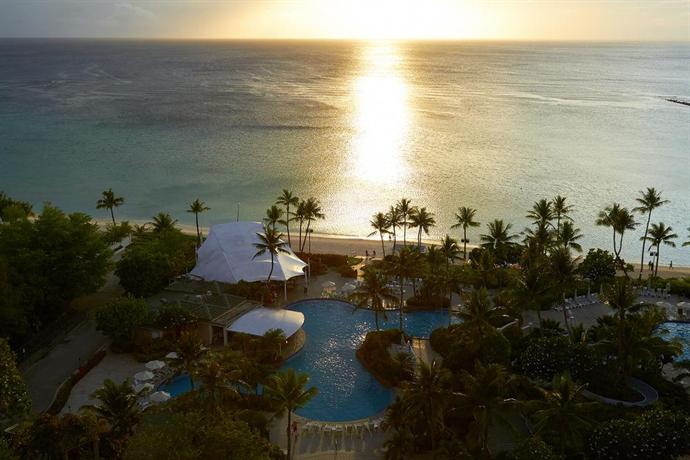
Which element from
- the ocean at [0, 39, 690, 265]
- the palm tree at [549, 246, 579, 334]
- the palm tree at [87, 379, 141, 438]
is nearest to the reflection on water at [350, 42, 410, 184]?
the ocean at [0, 39, 690, 265]

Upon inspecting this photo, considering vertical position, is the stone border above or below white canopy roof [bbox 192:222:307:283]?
below

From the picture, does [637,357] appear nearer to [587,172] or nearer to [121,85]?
[587,172]

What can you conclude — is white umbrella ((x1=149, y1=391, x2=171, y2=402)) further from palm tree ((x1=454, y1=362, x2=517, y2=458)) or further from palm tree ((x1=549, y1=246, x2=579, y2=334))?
palm tree ((x1=549, y1=246, x2=579, y2=334))

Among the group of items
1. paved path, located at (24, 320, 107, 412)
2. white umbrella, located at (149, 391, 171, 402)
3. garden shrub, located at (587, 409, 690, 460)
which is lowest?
paved path, located at (24, 320, 107, 412)

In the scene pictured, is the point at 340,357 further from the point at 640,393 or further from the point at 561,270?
the point at 640,393

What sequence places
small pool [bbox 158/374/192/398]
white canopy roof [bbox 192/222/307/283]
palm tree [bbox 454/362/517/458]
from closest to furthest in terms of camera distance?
palm tree [bbox 454/362/517/458], small pool [bbox 158/374/192/398], white canopy roof [bbox 192/222/307/283]

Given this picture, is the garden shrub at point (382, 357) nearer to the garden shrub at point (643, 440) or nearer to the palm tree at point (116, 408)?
the garden shrub at point (643, 440)
